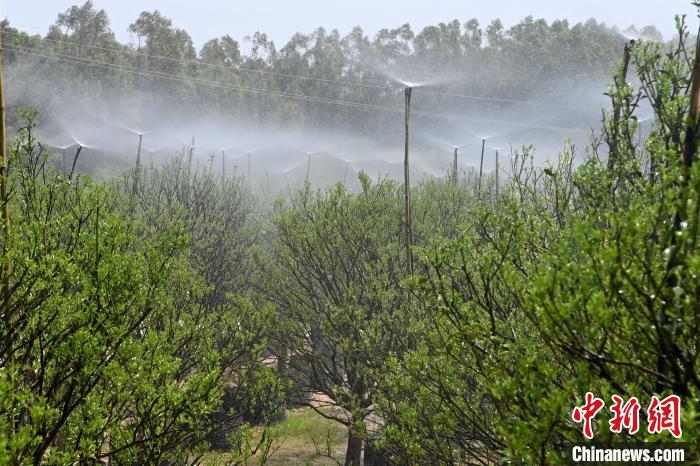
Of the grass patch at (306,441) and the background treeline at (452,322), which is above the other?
the background treeline at (452,322)

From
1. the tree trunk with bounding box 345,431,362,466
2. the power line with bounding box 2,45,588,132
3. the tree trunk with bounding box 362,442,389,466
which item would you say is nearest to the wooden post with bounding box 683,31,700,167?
the tree trunk with bounding box 362,442,389,466

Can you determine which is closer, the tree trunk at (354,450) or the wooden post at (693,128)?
the wooden post at (693,128)

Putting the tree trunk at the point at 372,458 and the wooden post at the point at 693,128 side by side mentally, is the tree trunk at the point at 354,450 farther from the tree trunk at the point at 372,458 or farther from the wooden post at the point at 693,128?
the wooden post at the point at 693,128

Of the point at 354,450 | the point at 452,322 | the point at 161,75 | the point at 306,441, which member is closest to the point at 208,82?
the point at 161,75

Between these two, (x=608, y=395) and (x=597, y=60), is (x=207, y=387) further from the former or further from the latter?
(x=597, y=60)

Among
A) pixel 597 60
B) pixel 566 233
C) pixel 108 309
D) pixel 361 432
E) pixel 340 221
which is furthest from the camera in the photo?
pixel 597 60

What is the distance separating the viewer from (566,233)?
6305 mm

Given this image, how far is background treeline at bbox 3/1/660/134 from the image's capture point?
3093 inches

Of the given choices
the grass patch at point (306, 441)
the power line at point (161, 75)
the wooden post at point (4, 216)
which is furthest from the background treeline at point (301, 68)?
the wooden post at point (4, 216)

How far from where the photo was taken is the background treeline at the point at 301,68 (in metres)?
78.6

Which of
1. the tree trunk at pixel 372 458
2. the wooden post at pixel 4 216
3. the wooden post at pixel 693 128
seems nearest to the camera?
the wooden post at pixel 693 128

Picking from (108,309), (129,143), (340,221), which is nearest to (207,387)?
(108,309)

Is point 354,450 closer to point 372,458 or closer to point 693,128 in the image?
point 372,458

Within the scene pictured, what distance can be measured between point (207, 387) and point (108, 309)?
169cm
